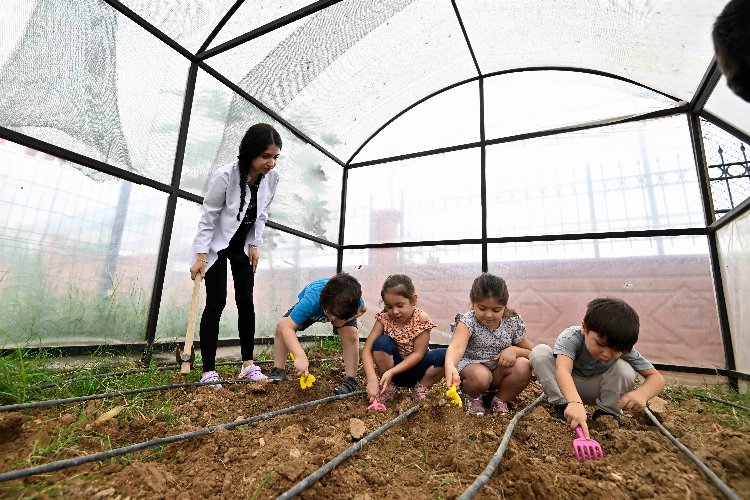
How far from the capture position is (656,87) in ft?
11.0

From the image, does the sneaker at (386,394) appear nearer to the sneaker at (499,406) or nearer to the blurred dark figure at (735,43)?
the sneaker at (499,406)

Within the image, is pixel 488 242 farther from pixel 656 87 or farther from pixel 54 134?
pixel 54 134

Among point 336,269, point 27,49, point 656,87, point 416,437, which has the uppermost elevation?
point 656,87

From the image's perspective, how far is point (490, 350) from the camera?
6.36ft

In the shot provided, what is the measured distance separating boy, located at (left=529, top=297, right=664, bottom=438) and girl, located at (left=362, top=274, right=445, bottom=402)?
55cm

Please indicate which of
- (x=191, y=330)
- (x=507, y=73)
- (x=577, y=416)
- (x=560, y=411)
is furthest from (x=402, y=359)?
(x=507, y=73)

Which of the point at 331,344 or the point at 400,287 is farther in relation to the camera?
the point at 331,344

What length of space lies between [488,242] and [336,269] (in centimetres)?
189

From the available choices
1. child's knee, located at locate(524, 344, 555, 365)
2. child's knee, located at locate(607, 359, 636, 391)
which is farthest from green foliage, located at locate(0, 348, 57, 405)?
child's knee, located at locate(607, 359, 636, 391)

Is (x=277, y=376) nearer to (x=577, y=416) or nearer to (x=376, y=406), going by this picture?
(x=376, y=406)

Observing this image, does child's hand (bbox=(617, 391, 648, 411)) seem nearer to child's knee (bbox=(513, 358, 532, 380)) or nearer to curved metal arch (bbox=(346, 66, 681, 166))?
child's knee (bbox=(513, 358, 532, 380))

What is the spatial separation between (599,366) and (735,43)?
1.31 m

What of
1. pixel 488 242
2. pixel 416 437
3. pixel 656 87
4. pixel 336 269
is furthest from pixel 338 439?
pixel 656 87

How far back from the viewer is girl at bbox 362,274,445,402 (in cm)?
193
